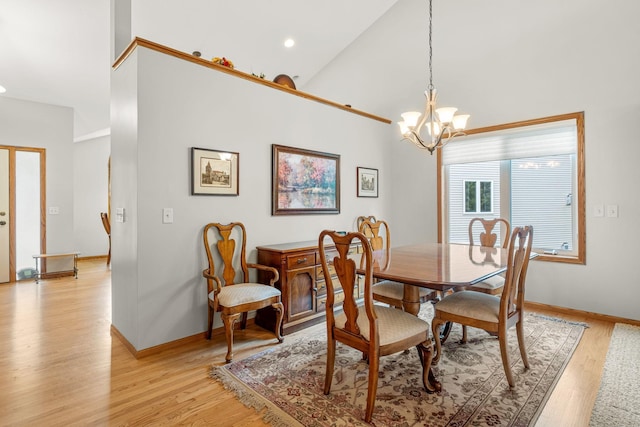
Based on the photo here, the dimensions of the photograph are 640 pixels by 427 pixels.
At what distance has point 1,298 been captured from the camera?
4.11 metres

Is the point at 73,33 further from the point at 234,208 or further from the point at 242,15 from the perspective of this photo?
the point at 234,208

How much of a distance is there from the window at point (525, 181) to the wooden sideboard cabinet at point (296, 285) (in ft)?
7.18

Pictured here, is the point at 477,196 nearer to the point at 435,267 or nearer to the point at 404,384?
the point at 435,267

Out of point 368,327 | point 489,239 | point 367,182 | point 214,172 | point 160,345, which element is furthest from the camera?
point 367,182

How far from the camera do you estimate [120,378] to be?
7.38 feet

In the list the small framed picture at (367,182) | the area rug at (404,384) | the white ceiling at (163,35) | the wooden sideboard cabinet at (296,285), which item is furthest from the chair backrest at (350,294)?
the white ceiling at (163,35)

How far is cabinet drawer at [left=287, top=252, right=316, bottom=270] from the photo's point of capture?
3.07 m

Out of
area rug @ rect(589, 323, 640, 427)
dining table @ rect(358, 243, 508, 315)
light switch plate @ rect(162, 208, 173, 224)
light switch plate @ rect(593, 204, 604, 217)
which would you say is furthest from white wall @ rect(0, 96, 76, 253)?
light switch plate @ rect(593, 204, 604, 217)

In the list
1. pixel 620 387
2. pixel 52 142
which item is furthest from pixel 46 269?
pixel 620 387

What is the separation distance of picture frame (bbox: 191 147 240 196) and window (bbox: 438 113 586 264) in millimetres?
2885

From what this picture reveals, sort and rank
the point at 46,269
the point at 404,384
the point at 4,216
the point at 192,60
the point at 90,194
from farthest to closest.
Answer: the point at 90,194 → the point at 46,269 → the point at 4,216 → the point at 192,60 → the point at 404,384

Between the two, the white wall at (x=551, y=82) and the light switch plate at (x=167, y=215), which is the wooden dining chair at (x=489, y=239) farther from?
the light switch plate at (x=167, y=215)

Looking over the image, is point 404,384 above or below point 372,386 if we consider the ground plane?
below

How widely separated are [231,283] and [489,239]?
Answer: 8.80 feet
